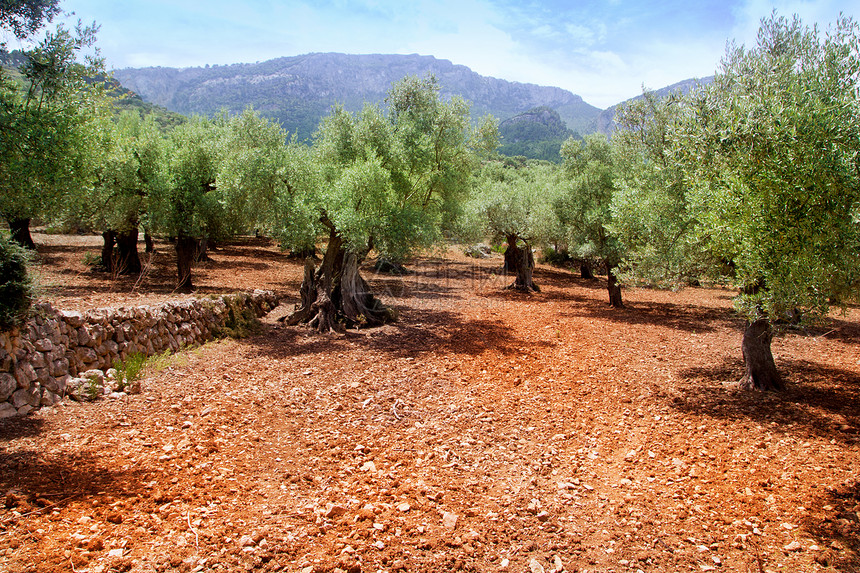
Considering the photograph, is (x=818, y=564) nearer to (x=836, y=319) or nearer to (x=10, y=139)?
(x=10, y=139)

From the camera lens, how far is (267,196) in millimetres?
16406

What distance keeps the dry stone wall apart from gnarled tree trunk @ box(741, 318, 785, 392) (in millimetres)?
13418

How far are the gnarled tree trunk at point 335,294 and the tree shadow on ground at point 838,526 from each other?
478 inches

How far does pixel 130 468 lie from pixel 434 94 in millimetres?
21086

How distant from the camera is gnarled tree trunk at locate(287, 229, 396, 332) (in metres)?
15.0

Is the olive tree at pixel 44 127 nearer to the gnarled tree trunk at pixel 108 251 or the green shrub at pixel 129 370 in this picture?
the green shrub at pixel 129 370

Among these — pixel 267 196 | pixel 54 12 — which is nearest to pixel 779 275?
pixel 54 12

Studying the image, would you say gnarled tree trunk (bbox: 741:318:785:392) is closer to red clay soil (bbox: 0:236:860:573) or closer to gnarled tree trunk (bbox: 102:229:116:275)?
red clay soil (bbox: 0:236:860:573)

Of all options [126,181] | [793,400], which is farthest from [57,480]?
[126,181]

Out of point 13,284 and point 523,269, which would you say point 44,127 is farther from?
point 523,269

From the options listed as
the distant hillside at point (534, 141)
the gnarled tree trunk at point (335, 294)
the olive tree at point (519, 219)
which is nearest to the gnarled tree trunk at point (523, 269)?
the olive tree at point (519, 219)

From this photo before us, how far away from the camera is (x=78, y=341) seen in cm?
820

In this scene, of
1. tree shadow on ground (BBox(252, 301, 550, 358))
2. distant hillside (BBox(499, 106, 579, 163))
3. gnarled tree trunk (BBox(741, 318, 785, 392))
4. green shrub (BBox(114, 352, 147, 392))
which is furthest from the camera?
distant hillside (BBox(499, 106, 579, 163))

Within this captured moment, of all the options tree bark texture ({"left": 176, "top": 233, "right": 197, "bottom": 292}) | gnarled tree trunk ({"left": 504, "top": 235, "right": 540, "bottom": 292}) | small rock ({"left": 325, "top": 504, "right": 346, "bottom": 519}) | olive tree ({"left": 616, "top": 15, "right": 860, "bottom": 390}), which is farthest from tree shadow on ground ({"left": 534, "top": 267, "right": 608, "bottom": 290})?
small rock ({"left": 325, "top": 504, "right": 346, "bottom": 519})
